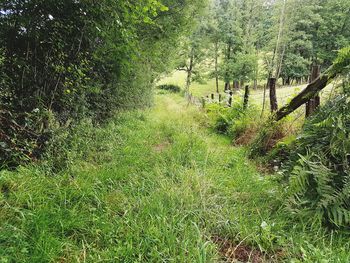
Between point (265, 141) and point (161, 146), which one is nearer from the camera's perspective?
point (265, 141)

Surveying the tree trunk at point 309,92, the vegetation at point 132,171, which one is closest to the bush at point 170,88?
the vegetation at point 132,171

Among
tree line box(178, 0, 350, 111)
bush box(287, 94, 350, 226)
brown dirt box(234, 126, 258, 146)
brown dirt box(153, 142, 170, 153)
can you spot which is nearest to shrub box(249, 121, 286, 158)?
brown dirt box(234, 126, 258, 146)

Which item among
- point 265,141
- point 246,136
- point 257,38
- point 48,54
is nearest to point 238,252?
point 265,141

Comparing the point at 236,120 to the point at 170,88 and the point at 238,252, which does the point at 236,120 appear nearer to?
the point at 238,252

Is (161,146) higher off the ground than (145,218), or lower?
lower

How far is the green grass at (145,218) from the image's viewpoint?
1.93 m

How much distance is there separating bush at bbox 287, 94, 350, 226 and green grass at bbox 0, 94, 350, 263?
0.58ft

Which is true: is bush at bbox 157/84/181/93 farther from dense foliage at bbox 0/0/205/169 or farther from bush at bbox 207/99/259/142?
dense foliage at bbox 0/0/205/169

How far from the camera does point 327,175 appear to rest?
255 cm

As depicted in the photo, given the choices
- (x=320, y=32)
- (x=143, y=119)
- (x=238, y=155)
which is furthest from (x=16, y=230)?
(x=320, y=32)

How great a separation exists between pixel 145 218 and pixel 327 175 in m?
1.94

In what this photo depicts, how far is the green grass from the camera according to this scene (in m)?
1.93

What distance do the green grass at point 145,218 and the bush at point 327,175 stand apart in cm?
18

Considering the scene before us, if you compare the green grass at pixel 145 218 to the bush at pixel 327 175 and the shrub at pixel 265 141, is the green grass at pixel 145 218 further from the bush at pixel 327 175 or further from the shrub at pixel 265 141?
the shrub at pixel 265 141
